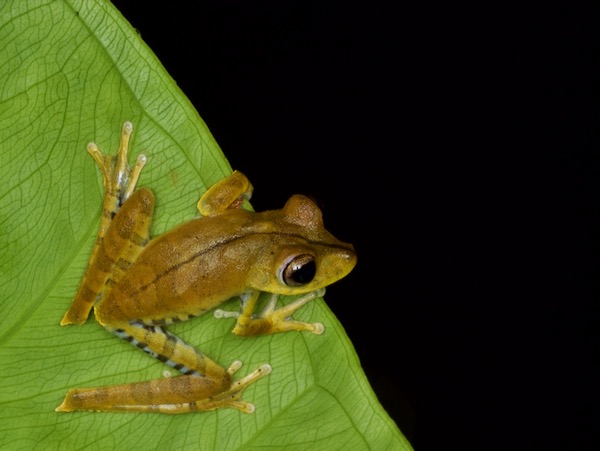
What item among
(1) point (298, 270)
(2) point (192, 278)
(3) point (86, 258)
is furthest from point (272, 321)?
(3) point (86, 258)

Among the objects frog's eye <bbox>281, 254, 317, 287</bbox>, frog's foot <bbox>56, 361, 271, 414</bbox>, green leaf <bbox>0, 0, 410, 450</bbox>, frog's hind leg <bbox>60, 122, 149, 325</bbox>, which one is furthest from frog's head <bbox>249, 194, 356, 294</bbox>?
frog's hind leg <bbox>60, 122, 149, 325</bbox>

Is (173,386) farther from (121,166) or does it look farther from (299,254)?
(121,166)

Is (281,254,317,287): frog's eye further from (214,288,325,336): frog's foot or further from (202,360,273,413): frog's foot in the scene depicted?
(202,360,273,413): frog's foot

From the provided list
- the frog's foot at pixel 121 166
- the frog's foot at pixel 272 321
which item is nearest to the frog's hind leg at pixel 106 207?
the frog's foot at pixel 121 166

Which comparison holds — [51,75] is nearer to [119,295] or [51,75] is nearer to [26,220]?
[26,220]

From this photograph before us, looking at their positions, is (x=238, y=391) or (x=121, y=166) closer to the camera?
(x=121, y=166)

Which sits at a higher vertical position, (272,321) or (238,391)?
(272,321)

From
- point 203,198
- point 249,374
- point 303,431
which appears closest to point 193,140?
point 203,198
